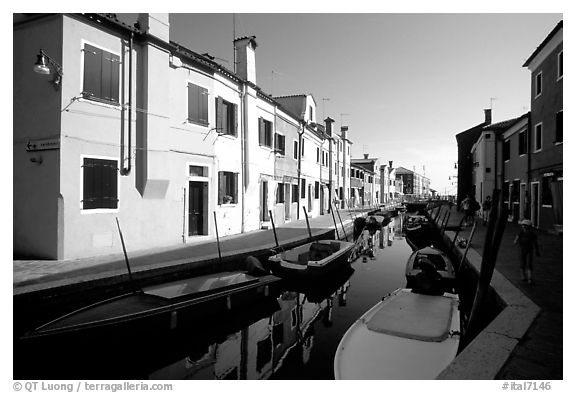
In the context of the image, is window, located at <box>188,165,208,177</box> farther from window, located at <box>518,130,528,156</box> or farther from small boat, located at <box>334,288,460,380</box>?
window, located at <box>518,130,528,156</box>

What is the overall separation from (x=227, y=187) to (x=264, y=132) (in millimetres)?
5053

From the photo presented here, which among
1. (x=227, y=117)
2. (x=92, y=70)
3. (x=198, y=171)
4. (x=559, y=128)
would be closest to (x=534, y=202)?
(x=559, y=128)

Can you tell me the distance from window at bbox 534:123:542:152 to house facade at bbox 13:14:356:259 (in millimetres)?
15315

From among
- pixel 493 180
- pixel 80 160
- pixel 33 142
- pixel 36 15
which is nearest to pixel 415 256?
pixel 80 160

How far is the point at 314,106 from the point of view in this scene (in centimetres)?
2945

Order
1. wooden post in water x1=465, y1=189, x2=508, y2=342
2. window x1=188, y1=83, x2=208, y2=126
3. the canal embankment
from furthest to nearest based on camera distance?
window x1=188, y1=83, x2=208, y2=126 → the canal embankment → wooden post in water x1=465, y1=189, x2=508, y2=342

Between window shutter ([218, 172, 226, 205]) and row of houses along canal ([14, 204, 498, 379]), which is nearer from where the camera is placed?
row of houses along canal ([14, 204, 498, 379])

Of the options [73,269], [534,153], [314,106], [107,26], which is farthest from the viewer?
[314,106]

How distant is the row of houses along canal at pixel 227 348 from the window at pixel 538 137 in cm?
1164

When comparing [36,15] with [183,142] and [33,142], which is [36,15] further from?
[183,142]

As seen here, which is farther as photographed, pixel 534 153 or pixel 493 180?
pixel 493 180

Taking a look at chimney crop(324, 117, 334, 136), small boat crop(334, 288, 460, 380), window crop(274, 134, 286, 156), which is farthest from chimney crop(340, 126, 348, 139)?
small boat crop(334, 288, 460, 380)

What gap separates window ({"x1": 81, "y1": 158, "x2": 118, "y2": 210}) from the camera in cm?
998

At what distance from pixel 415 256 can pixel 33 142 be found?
13130mm
